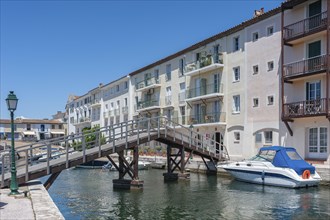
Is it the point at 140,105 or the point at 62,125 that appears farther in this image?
the point at 62,125

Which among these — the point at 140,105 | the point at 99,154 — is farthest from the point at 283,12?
the point at 140,105

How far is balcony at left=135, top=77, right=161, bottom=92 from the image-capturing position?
48.4 metres

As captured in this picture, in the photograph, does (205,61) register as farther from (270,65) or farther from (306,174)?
(306,174)

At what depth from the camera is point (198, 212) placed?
15.5m

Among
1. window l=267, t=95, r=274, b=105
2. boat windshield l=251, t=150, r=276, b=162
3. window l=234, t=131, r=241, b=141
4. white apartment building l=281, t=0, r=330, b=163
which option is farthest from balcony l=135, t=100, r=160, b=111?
boat windshield l=251, t=150, r=276, b=162

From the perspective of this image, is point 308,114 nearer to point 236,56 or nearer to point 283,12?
point 283,12

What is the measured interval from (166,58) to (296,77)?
862 inches

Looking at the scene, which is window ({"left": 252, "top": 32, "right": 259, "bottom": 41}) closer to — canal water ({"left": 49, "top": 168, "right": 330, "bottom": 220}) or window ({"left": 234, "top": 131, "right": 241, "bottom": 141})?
window ({"left": 234, "top": 131, "right": 241, "bottom": 141})

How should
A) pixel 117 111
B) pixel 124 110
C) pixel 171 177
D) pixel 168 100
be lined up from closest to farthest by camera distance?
1. pixel 171 177
2. pixel 168 100
3. pixel 124 110
4. pixel 117 111

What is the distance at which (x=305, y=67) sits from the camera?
25.7 meters

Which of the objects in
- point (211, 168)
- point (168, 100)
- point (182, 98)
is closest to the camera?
point (211, 168)

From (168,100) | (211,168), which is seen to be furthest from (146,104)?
(211,168)

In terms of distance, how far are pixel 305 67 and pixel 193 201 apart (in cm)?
1315

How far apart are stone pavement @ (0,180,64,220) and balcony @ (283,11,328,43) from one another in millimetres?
19644
